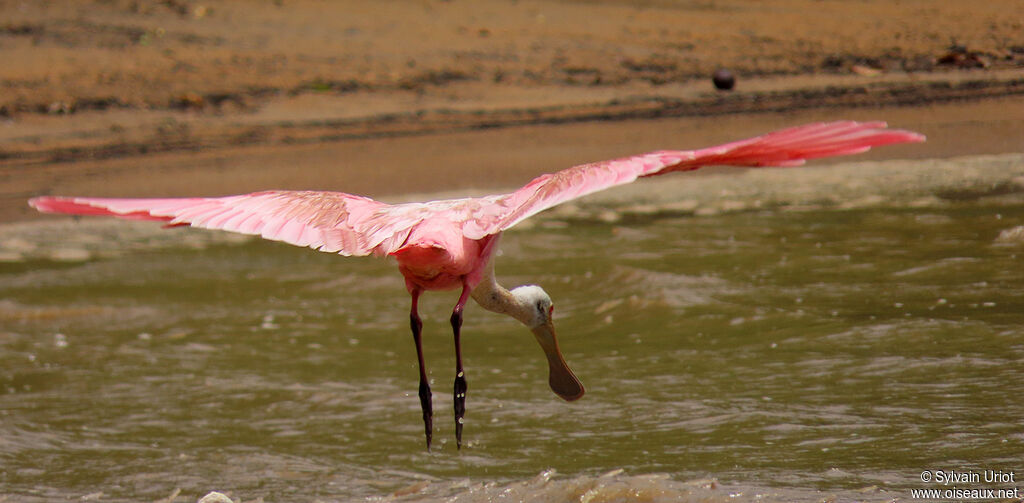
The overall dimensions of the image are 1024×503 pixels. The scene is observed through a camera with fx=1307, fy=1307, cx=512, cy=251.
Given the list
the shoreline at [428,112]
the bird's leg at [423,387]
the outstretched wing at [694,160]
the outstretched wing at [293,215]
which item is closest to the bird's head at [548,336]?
the bird's leg at [423,387]

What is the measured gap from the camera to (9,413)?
6.46 metres

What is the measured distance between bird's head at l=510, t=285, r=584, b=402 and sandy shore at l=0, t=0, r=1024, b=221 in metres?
7.83

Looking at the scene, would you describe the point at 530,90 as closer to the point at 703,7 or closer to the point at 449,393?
the point at 703,7

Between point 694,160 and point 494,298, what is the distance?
1470 millimetres

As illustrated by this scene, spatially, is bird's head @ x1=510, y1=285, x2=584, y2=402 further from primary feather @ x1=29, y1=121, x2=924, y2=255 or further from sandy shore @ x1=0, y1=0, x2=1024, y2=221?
sandy shore @ x1=0, y1=0, x2=1024, y2=221

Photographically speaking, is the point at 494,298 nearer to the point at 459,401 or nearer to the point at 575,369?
the point at 459,401

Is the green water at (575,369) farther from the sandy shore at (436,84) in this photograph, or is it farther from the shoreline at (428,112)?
the shoreline at (428,112)

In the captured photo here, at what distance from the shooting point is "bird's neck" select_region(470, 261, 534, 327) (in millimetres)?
4770

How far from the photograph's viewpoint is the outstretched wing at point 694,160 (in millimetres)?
3486

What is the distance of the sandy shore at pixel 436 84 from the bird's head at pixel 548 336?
7.83m

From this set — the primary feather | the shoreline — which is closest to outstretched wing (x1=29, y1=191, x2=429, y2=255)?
the primary feather

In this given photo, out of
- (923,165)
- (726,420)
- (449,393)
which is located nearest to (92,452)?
(449,393)

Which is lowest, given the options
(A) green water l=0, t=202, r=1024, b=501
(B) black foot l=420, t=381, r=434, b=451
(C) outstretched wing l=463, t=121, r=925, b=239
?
(A) green water l=0, t=202, r=1024, b=501

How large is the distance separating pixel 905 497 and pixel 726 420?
1.20 m
